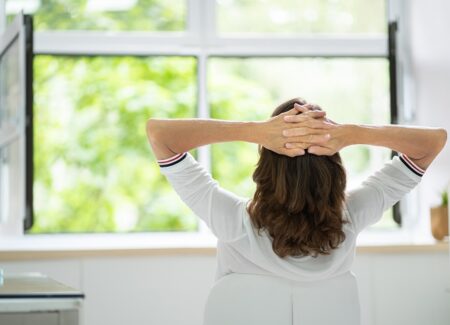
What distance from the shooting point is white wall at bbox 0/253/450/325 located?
311cm

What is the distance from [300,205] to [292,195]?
0.03m

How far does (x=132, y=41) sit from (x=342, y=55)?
997 mm

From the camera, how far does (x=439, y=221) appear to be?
3312mm

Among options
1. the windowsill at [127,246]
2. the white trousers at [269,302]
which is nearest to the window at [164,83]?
the windowsill at [127,246]

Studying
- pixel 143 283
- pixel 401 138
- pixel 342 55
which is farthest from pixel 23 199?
pixel 401 138

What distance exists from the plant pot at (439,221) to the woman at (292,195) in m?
1.27

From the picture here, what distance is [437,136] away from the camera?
2.12 metres

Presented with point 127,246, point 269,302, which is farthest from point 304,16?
point 269,302

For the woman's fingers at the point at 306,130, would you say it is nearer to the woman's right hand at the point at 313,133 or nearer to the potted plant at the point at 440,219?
the woman's right hand at the point at 313,133

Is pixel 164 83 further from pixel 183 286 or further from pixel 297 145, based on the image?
pixel 297 145

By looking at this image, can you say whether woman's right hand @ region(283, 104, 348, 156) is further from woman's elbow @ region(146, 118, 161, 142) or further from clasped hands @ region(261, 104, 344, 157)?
woman's elbow @ region(146, 118, 161, 142)

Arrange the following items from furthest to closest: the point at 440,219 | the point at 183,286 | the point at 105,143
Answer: the point at 105,143 < the point at 440,219 < the point at 183,286

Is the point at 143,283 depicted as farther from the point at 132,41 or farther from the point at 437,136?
the point at 437,136

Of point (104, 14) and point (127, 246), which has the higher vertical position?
point (104, 14)
